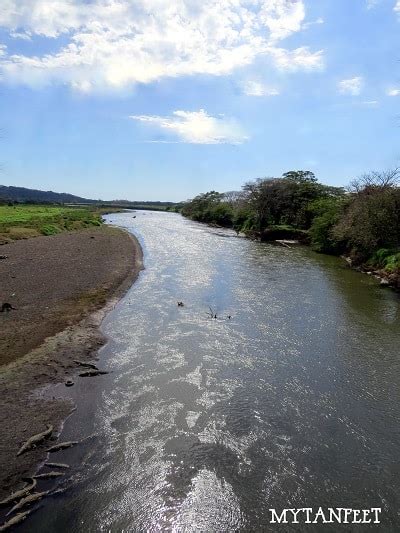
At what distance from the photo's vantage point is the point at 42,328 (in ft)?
57.6

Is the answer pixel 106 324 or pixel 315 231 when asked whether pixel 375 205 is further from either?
pixel 106 324

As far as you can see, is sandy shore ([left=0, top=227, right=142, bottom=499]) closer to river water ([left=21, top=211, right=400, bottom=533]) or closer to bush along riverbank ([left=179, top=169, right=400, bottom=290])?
river water ([left=21, top=211, right=400, bottom=533])

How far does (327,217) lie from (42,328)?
4180 cm

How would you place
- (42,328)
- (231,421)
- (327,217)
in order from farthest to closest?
(327,217) < (42,328) < (231,421)

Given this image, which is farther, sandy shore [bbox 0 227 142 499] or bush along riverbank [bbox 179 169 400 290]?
bush along riverbank [bbox 179 169 400 290]

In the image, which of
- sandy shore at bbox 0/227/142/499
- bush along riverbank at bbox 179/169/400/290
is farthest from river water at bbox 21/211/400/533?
bush along riverbank at bbox 179/169/400/290

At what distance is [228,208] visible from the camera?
3949 inches

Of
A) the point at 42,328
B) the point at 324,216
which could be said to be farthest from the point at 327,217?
the point at 42,328

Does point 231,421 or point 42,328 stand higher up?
point 42,328

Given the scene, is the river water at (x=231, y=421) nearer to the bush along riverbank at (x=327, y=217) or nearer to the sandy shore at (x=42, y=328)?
the sandy shore at (x=42, y=328)

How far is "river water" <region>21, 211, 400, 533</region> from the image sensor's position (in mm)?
8398

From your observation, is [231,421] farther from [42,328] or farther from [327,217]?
[327,217]

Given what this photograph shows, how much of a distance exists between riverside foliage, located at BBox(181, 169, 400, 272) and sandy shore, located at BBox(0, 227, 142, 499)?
22400mm

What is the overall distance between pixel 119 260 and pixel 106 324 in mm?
17998
